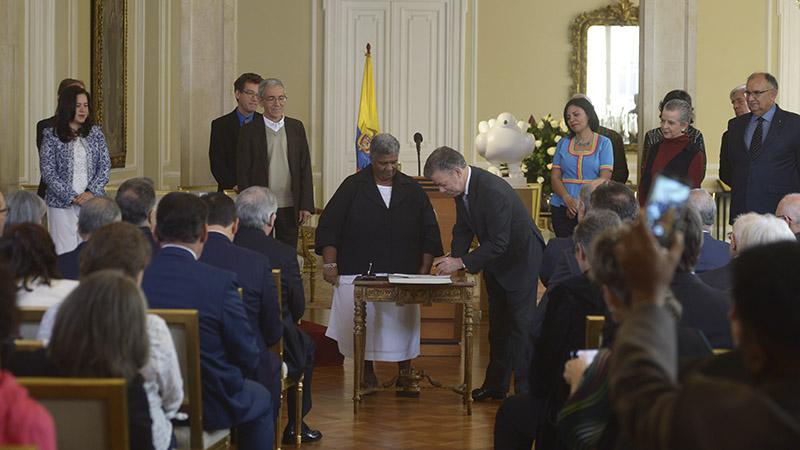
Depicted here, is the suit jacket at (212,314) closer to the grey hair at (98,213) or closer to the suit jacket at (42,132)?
the grey hair at (98,213)

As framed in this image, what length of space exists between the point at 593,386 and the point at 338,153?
1245 centimetres

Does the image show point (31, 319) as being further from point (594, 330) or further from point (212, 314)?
point (594, 330)

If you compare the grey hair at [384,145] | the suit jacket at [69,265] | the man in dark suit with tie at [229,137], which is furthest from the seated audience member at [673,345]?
the man in dark suit with tie at [229,137]

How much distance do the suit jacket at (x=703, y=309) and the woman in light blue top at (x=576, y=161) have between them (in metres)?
4.78

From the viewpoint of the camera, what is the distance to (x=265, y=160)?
366 inches

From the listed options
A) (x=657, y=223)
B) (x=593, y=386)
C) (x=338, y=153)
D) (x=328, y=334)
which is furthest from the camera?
(x=338, y=153)

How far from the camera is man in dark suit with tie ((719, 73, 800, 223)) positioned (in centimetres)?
860

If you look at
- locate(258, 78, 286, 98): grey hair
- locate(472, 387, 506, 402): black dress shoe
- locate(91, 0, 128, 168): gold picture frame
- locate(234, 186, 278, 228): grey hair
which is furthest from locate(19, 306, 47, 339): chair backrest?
locate(91, 0, 128, 168): gold picture frame

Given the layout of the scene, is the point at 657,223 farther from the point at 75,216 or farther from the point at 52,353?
the point at 75,216

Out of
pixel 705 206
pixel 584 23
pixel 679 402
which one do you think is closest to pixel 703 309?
pixel 679 402

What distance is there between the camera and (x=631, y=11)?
15.6 metres

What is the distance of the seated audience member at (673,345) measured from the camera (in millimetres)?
2082

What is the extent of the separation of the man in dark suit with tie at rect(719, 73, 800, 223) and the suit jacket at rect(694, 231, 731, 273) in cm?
239

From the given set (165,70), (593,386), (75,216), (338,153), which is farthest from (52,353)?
(338,153)
